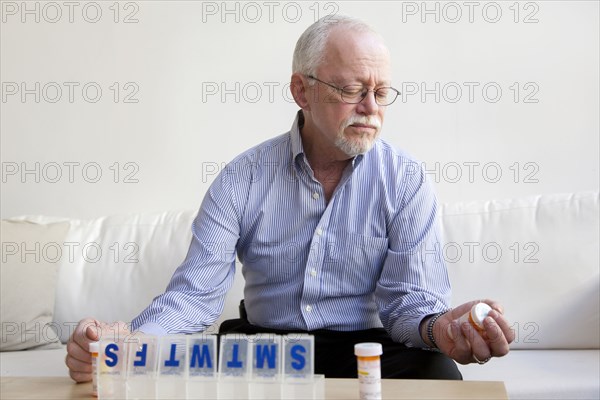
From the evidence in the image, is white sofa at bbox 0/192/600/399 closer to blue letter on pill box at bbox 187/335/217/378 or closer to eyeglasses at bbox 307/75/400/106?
eyeglasses at bbox 307/75/400/106

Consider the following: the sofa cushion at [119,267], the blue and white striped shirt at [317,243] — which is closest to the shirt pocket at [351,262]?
the blue and white striped shirt at [317,243]

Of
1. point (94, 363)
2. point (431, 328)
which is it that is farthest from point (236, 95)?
point (94, 363)

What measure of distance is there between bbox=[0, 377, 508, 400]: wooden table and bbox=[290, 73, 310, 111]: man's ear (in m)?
0.88

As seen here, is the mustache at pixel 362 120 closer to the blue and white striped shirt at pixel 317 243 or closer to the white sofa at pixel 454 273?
the blue and white striped shirt at pixel 317 243

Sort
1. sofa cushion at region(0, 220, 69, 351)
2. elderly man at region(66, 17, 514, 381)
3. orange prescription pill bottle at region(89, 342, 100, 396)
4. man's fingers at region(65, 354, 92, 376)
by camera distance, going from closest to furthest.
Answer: orange prescription pill bottle at region(89, 342, 100, 396) → man's fingers at region(65, 354, 92, 376) → elderly man at region(66, 17, 514, 381) → sofa cushion at region(0, 220, 69, 351)

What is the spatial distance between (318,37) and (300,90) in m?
0.16

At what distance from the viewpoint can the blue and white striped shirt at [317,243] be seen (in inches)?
78.1

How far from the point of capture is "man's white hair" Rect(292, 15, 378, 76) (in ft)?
6.74

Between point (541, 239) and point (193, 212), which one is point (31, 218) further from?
point (541, 239)

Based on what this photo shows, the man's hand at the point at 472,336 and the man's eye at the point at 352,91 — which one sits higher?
the man's eye at the point at 352,91

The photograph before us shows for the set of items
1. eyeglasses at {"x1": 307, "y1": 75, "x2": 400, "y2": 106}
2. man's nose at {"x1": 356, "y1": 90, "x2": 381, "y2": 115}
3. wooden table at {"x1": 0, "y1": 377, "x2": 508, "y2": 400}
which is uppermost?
eyeglasses at {"x1": 307, "y1": 75, "x2": 400, "y2": 106}

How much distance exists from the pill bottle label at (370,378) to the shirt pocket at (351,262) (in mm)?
699

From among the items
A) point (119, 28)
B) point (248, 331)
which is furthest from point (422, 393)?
point (119, 28)

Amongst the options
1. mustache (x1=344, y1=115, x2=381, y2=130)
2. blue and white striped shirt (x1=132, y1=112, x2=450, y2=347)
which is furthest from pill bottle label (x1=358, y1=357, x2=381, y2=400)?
mustache (x1=344, y1=115, x2=381, y2=130)
